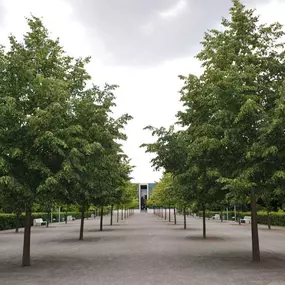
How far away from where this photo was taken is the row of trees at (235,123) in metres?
11.2

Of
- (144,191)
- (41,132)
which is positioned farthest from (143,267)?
(144,191)

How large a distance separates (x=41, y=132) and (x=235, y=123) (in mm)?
5726

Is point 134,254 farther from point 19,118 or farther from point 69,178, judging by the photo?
point 19,118

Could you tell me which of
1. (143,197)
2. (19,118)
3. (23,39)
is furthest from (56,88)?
(143,197)

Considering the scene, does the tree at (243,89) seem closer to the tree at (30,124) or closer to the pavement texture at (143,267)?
the pavement texture at (143,267)

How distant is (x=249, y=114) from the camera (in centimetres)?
1177

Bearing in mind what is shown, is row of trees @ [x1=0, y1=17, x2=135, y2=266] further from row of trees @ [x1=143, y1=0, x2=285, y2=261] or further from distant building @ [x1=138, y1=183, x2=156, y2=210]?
distant building @ [x1=138, y1=183, x2=156, y2=210]

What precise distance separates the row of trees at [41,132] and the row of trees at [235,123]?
2773 mm

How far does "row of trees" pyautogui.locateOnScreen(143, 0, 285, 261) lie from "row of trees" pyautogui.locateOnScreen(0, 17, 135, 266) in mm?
2773

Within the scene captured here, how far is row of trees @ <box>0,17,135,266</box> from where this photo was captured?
35.0ft

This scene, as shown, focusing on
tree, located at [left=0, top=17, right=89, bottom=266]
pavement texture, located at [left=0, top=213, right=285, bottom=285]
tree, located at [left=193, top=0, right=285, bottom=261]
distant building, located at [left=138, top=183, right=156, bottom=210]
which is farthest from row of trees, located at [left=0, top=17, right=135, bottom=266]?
distant building, located at [left=138, top=183, right=156, bottom=210]

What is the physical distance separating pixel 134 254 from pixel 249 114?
22.1ft

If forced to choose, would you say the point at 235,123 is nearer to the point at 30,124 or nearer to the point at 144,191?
the point at 30,124

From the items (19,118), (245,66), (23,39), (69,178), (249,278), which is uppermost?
(23,39)
